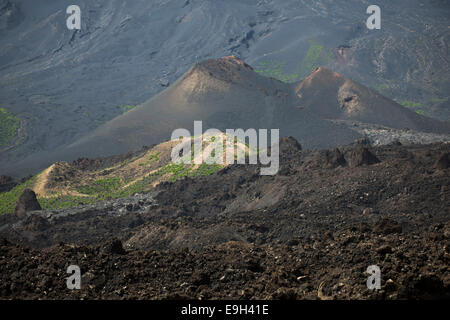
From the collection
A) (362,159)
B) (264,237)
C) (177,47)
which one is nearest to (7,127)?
(177,47)

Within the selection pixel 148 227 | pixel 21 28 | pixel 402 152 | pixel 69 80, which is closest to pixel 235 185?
pixel 402 152

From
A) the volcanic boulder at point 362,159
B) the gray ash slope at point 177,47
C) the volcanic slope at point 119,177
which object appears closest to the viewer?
the volcanic boulder at point 362,159

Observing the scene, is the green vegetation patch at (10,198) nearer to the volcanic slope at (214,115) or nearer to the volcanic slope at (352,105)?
the volcanic slope at (214,115)

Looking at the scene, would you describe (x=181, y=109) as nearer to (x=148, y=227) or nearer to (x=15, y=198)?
(x=15, y=198)

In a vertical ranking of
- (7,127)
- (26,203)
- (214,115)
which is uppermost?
(7,127)

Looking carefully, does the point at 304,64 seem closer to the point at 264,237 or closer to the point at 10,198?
the point at 10,198

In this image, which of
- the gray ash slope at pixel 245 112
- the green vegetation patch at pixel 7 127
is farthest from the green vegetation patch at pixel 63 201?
the green vegetation patch at pixel 7 127
